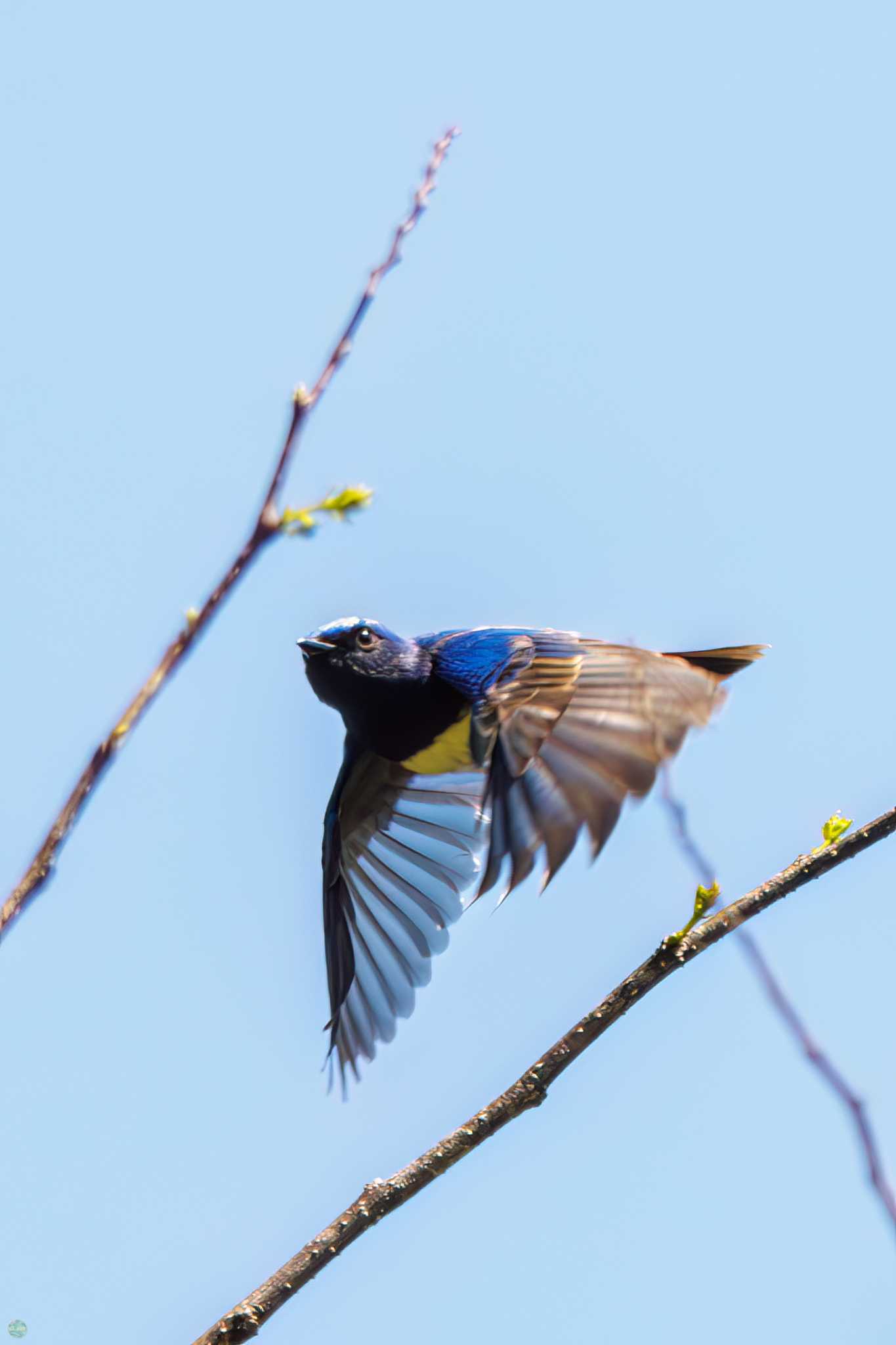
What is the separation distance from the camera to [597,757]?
167 inches

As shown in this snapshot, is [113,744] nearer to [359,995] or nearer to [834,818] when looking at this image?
[834,818]

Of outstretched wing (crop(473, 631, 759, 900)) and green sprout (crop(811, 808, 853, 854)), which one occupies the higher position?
outstretched wing (crop(473, 631, 759, 900))

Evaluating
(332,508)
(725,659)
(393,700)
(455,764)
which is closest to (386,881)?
(455,764)

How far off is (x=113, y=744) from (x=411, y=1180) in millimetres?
1758

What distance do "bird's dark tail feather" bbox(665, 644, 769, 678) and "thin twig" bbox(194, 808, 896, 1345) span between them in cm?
216

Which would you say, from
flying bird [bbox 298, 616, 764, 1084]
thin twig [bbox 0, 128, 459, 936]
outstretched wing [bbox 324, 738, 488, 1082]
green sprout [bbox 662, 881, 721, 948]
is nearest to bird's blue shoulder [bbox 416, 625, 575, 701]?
flying bird [bbox 298, 616, 764, 1084]

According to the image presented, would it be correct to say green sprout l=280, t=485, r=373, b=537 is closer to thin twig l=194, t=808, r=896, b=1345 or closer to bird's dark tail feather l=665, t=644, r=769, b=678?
thin twig l=194, t=808, r=896, b=1345

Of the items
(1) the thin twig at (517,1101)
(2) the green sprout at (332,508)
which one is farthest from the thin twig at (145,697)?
(1) the thin twig at (517,1101)

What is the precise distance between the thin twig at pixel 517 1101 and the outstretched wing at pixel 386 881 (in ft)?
7.11

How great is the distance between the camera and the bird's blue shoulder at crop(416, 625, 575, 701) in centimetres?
543

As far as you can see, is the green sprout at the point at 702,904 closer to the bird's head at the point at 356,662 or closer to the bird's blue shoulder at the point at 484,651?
the bird's blue shoulder at the point at 484,651

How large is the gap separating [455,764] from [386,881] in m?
0.61

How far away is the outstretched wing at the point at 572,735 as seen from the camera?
12.7 ft

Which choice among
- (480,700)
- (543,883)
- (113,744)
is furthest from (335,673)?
(113,744)
